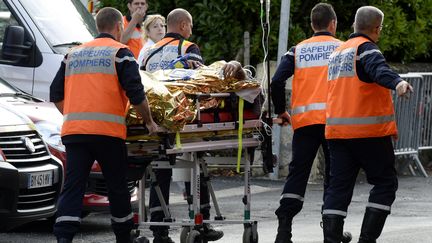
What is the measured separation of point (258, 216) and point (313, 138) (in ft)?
8.43

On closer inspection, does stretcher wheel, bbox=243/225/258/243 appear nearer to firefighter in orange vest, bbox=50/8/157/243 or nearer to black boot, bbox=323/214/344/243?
black boot, bbox=323/214/344/243

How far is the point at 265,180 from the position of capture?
51.5ft

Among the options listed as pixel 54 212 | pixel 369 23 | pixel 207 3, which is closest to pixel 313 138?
pixel 369 23

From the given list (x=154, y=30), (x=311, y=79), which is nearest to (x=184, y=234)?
(x=311, y=79)

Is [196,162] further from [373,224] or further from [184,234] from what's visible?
[373,224]

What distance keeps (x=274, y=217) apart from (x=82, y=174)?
378 centimetres

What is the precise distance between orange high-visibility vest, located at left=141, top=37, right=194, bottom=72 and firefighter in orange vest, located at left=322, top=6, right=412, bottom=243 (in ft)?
5.39

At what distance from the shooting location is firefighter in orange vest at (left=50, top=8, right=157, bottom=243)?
9008 millimetres

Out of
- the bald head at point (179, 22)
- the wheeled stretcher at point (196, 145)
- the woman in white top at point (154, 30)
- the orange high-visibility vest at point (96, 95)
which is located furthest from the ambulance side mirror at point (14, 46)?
the orange high-visibility vest at point (96, 95)

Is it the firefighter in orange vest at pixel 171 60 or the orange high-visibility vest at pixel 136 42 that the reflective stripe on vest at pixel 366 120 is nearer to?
the firefighter in orange vest at pixel 171 60

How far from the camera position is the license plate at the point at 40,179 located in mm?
10047

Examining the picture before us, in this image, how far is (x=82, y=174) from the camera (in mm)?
9078

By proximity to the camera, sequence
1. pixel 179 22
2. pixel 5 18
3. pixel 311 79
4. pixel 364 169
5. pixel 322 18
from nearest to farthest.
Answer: pixel 364 169, pixel 311 79, pixel 322 18, pixel 179 22, pixel 5 18

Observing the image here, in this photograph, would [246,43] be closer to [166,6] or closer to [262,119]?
[166,6]
